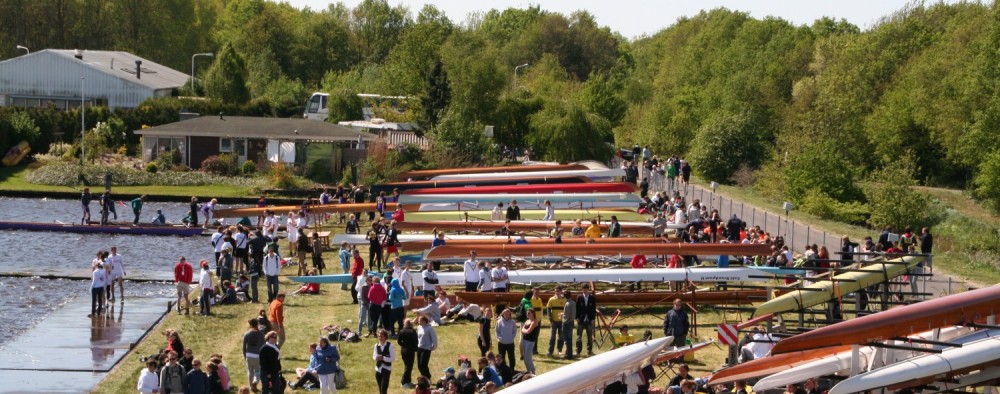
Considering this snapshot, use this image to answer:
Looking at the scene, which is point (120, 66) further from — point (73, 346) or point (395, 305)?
point (395, 305)

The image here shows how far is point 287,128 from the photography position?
57.8 meters

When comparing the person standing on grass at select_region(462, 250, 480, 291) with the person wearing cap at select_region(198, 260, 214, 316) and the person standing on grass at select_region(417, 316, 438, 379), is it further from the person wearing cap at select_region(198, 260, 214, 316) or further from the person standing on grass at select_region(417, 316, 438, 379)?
the person standing on grass at select_region(417, 316, 438, 379)

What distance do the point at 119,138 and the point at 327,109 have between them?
13.6 metres

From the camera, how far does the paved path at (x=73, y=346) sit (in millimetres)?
21172

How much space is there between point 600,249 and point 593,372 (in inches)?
483

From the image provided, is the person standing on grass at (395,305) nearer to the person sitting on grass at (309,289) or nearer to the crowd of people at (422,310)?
the crowd of people at (422,310)

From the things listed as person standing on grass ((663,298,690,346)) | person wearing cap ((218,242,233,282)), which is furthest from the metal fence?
person wearing cap ((218,242,233,282))

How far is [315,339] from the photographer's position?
24.2 m

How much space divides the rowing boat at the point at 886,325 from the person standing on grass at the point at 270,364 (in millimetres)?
6979

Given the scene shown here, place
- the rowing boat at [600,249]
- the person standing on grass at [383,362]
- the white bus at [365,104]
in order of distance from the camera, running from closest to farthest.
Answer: the person standing on grass at [383,362] < the rowing boat at [600,249] < the white bus at [365,104]

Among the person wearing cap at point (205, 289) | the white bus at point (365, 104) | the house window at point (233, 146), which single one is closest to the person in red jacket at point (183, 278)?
the person wearing cap at point (205, 289)

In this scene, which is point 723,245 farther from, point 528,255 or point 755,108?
point 755,108

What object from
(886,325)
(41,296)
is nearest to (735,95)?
(41,296)

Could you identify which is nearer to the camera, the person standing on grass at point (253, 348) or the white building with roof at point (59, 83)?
the person standing on grass at point (253, 348)
